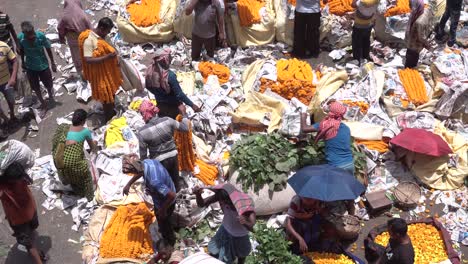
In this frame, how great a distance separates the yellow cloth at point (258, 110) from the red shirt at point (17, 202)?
125 inches

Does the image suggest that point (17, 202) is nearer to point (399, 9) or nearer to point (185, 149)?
point (185, 149)

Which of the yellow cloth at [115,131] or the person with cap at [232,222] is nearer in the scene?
the person with cap at [232,222]

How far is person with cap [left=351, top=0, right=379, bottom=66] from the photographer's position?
27.4 feet

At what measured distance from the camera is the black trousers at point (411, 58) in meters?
8.49

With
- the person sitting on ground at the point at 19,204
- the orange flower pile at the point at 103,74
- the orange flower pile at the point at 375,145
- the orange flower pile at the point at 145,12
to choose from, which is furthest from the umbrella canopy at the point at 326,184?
the orange flower pile at the point at 145,12

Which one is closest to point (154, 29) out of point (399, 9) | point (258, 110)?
point (258, 110)

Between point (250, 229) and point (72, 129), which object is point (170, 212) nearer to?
point (250, 229)

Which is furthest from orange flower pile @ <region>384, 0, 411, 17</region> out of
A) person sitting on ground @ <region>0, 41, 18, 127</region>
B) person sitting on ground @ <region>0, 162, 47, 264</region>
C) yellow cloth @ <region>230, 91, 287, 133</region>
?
person sitting on ground @ <region>0, 162, 47, 264</region>

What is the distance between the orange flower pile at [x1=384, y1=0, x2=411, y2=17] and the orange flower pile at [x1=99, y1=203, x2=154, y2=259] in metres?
5.92

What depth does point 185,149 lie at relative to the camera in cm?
677

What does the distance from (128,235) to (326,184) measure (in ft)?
8.25

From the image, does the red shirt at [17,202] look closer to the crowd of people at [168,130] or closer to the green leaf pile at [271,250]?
the crowd of people at [168,130]

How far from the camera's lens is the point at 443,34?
955cm

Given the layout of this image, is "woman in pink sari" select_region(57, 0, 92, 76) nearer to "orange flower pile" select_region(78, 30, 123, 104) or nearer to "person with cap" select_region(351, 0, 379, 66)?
"orange flower pile" select_region(78, 30, 123, 104)
